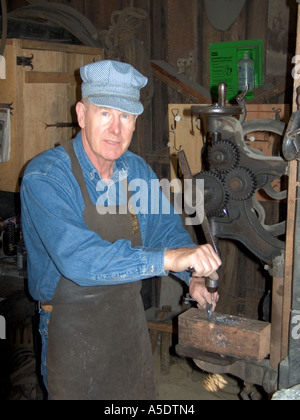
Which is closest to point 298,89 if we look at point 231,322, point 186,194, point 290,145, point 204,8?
point 290,145

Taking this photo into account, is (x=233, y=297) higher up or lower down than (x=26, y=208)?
lower down

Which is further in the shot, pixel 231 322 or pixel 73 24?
pixel 73 24

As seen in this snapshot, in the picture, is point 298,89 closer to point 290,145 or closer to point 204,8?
point 290,145

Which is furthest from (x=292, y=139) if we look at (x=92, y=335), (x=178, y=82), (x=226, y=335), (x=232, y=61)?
(x=178, y=82)

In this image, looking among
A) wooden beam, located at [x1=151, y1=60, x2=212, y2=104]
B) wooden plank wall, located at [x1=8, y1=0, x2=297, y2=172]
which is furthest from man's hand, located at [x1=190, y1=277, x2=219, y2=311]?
wooden beam, located at [x1=151, y1=60, x2=212, y2=104]

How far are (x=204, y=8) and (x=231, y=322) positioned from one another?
2.56 meters

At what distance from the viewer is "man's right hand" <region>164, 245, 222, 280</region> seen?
1.67 meters

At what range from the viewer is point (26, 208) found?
6.14 feet

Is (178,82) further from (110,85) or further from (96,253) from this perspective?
(96,253)

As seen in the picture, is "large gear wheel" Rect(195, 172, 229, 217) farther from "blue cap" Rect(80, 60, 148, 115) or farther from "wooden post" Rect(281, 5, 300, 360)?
"blue cap" Rect(80, 60, 148, 115)

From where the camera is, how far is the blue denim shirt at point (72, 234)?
5.52ft

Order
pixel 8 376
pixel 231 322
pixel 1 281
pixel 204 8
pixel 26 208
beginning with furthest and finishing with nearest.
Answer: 1. pixel 204 8
2. pixel 1 281
3. pixel 8 376
4. pixel 231 322
5. pixel 26 208

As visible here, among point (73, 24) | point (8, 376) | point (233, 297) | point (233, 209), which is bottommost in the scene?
point (8, 376)

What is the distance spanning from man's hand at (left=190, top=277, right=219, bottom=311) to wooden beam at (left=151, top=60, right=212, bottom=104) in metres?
1.95
